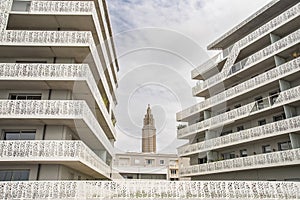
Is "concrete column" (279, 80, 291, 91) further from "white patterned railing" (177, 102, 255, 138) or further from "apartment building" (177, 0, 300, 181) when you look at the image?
"white patterned railing" (177, 102, 255, 138)

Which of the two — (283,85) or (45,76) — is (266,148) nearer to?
(283,85)

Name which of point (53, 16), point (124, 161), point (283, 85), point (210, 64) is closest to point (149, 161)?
point (124, 161)

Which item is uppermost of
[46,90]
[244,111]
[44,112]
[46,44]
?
[46,44]

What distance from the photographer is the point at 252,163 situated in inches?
838

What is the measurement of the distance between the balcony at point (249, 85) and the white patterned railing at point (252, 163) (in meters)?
6.03

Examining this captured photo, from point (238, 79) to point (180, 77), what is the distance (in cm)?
604

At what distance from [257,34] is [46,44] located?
18412 millimetres

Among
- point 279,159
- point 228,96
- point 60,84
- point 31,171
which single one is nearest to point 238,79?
point 228,96

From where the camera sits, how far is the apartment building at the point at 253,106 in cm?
1989

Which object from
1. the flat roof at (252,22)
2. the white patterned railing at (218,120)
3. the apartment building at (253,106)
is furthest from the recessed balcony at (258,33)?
the white patterned railing at (218,120)

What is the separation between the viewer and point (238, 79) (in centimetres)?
2691

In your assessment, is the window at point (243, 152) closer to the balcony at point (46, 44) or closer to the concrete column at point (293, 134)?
the concrete column at point (293, 134)

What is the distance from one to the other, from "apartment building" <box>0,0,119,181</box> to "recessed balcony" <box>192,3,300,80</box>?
1472 centimetres

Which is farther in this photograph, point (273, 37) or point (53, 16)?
point (273, 37)
